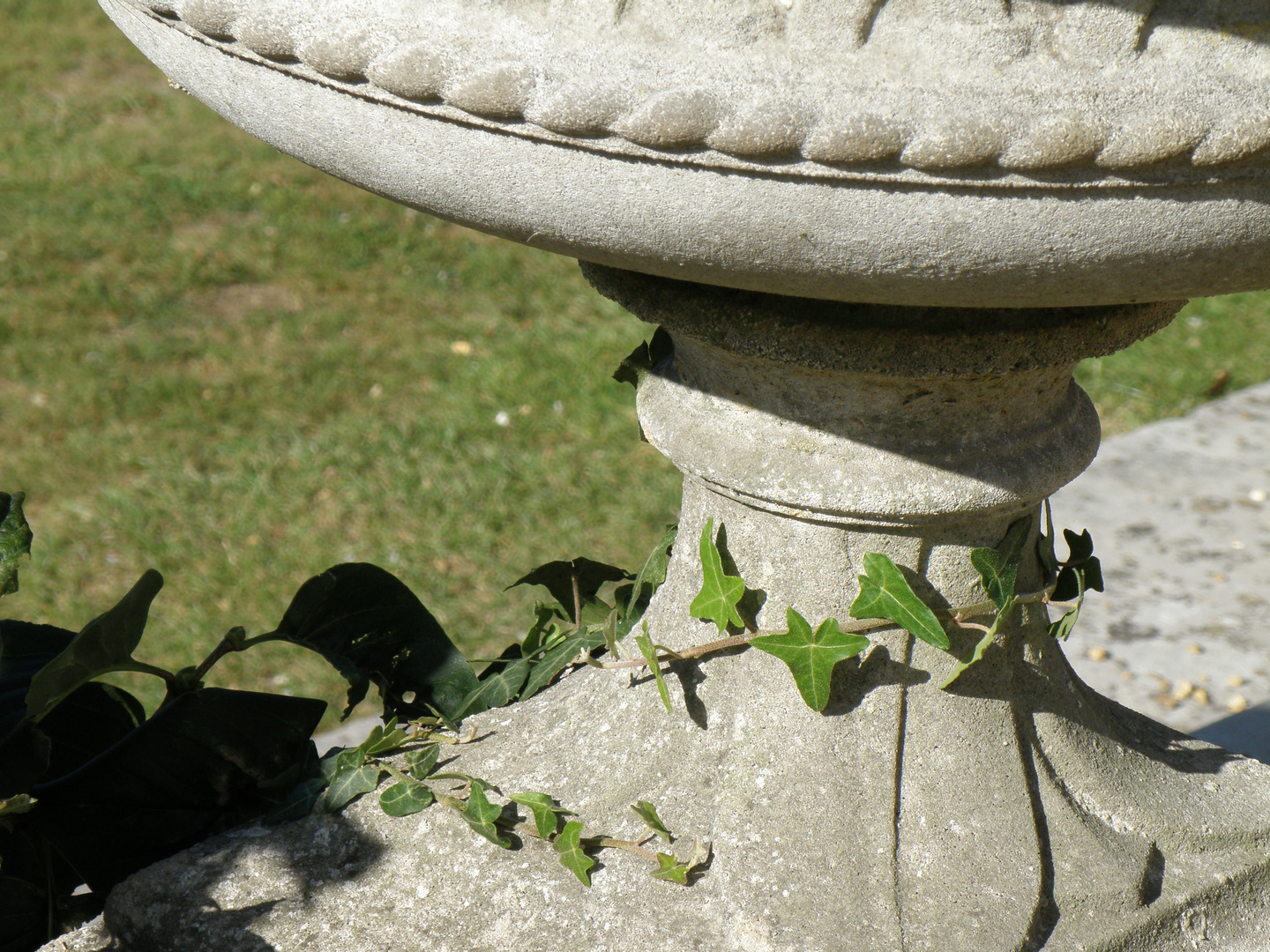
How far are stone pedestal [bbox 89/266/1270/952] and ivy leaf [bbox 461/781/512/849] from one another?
0.03 m

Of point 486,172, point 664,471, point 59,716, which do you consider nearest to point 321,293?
point 664,471

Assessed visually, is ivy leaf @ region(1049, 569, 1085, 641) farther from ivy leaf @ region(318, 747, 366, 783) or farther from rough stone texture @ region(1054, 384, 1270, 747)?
rough stone texture @ region(1054, 384, 1270, 747)

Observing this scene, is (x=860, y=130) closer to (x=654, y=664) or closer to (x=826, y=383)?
(x=826, y=383)

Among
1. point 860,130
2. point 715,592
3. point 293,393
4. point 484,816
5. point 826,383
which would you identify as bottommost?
point 293,393

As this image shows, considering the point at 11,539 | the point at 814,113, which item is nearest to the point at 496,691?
the point at 11,539

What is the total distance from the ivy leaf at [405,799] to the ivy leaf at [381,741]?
0.07 metres

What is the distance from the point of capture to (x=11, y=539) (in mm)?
1491

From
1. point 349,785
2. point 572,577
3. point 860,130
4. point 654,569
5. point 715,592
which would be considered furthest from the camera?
point 572,577

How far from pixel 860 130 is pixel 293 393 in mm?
3248

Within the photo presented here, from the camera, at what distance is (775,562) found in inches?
56.4

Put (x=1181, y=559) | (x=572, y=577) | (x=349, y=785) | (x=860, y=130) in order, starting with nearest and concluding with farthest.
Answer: (x=860, y=130) < (x=349, y=785) < (x=572, y=577) < (x=1181, y=559)

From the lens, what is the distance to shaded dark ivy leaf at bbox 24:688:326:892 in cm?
160

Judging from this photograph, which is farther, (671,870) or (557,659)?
(557,659)

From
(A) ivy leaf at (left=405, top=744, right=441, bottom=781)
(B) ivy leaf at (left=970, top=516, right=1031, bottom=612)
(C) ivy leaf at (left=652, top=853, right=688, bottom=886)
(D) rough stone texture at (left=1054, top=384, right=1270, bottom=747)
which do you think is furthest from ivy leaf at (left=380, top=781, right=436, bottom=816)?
(D) rough stone texture at (left=1054, top=384, right=1270, bottom=747)
